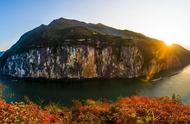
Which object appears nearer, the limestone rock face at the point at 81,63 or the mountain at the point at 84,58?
the limestone rock face at the point at 81,63

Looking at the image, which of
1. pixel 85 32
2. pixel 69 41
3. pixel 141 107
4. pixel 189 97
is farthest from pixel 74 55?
pixel 141 107

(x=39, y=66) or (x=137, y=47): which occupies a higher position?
(x=137, y=47)

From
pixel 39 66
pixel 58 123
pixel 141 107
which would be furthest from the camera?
pixel 39 66

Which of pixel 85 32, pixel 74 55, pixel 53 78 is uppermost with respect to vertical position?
pixel 85 32

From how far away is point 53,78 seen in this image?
16638cm

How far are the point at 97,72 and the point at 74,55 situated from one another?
1787 centimetres

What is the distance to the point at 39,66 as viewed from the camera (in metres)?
178

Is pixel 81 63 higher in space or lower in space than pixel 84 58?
lower

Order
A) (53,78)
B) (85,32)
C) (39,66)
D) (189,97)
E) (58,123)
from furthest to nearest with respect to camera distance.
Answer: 1. (85,32)
2. (39,66)
3. (53,78)
4. (189,97)
5. (58,123)

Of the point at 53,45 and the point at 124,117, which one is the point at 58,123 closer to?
the point at 124,117

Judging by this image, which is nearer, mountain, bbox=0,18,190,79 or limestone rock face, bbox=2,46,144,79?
limestone rock face, bbox=2,46,144,79

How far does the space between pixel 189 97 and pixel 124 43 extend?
342ft

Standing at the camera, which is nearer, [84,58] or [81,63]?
[81,63]

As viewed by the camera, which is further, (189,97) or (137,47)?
(137,47)
